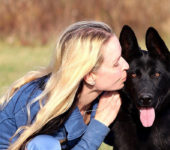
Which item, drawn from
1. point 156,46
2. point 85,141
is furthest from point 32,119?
point 156,46

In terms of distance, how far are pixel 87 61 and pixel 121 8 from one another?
9.38m

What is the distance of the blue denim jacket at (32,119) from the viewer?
3.24 metres

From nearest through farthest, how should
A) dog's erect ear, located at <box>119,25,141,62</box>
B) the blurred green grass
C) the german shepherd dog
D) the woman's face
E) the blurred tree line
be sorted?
1. the woman's face
2. the german shepherd dog
3. dog's erect ear, located at <box>119,25,141,62</box>
4. the blurred green grass
5. the blurred tree line

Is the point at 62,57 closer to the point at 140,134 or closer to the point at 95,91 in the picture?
the point at 95,91

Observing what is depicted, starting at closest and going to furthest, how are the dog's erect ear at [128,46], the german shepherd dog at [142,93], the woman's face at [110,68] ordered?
the woman's face at [110,68] < the german shepherd dog at [142,93] < the dog's erect ear at [128,46]

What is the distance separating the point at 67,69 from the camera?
10.6 feet

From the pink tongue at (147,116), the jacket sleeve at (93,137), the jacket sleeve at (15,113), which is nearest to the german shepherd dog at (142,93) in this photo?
the pink tongue at (147,116)

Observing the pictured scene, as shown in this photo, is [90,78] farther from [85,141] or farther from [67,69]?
[85,141]

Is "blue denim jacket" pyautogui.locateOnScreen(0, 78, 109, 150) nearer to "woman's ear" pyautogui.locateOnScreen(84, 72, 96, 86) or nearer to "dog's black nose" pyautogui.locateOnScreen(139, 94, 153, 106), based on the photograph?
"woman's ear" pyautogui.locateOnScreen(84, 72, 96, 86)

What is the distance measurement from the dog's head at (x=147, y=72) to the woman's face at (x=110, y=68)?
0.88 feet

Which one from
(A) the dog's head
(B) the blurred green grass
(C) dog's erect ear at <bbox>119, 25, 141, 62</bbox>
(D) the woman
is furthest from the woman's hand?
(B) the blurred green grass

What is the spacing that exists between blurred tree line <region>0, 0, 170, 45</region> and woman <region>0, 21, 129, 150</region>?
8573 millimetres

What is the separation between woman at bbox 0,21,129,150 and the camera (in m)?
3.21

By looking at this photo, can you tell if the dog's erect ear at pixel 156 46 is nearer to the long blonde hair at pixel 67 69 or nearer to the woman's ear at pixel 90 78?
the long blonde hair at pixel 67 69
